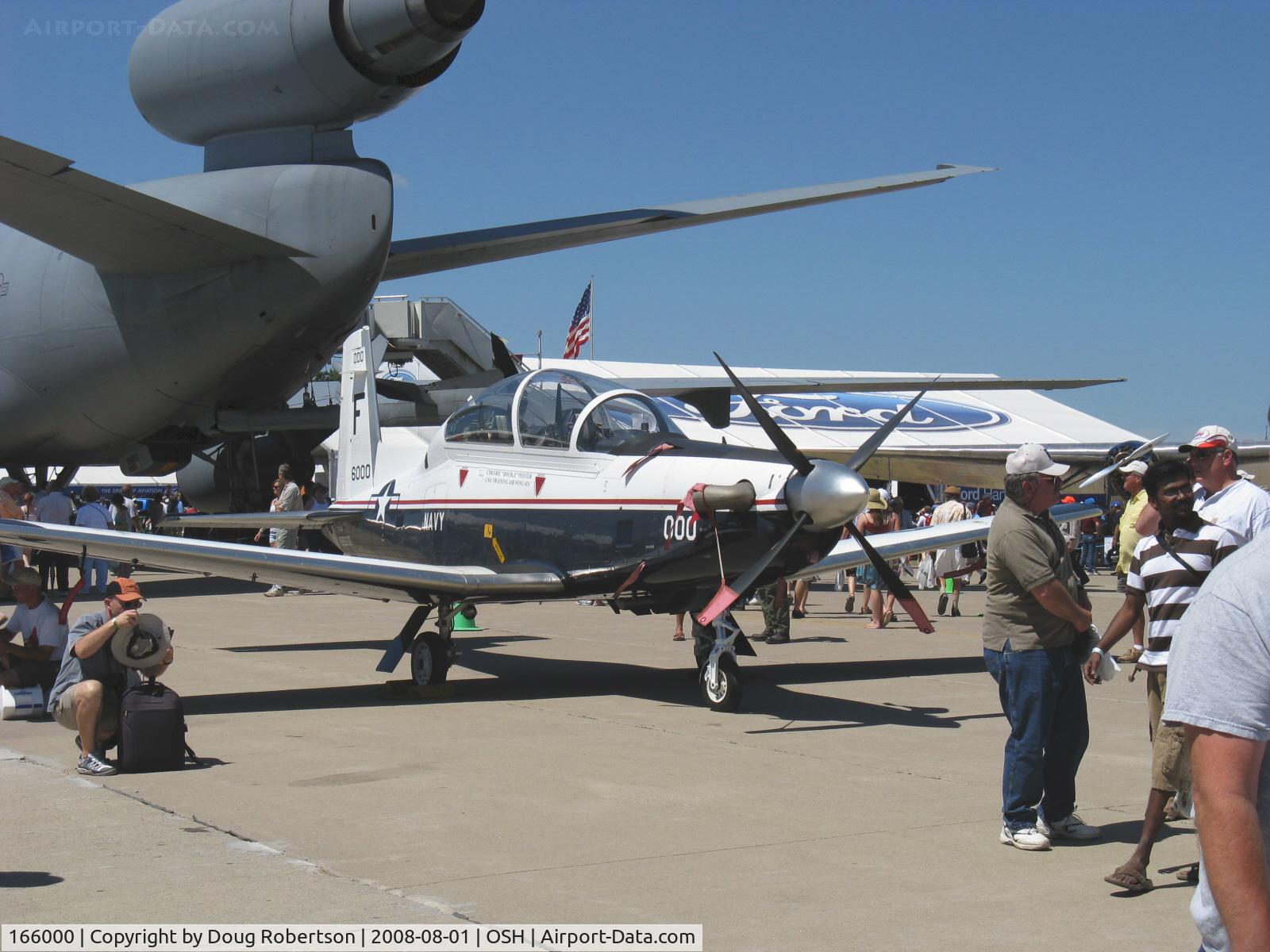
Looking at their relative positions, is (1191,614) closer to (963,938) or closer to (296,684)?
(963,938)

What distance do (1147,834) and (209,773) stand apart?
4.85 m

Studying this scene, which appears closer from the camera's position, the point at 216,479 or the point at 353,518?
the point at 353,518

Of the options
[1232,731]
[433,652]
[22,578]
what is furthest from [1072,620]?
[22,578]

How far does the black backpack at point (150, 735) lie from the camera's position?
282 inches

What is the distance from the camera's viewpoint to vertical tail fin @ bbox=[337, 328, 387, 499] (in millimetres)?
13609

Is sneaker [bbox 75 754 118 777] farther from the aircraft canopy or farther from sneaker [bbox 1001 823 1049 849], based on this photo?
sneaker [bbox 1001 823 1049 849]

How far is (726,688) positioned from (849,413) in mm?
25622

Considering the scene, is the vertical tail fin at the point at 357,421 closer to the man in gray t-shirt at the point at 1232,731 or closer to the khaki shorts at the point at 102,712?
the khaki shorts at the point at 102,712

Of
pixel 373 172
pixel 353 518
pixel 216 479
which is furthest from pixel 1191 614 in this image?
pixel 216 479

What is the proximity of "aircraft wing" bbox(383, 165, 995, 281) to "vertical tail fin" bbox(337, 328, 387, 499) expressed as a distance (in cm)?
451

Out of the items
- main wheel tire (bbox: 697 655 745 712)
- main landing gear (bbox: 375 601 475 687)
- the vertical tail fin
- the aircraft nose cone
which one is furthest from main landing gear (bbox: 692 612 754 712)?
the vertical tail fin

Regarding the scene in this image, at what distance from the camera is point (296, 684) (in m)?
11.0

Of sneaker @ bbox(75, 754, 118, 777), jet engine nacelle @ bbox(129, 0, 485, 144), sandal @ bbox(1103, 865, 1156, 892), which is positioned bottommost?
sneaker @ bbox(75, 754, 118, 777)

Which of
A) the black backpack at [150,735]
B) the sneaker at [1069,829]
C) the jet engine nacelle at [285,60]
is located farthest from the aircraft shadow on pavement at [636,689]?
the jet engine nacelle at [285,60]
